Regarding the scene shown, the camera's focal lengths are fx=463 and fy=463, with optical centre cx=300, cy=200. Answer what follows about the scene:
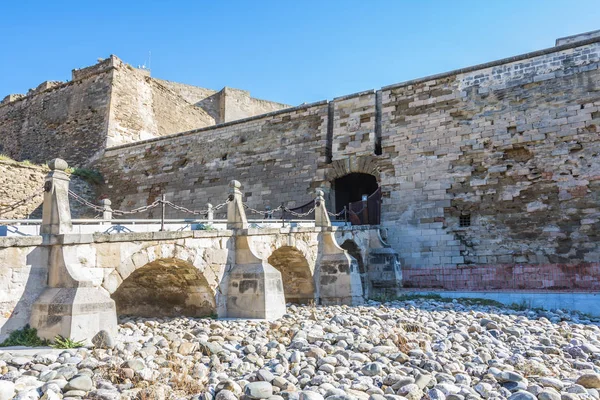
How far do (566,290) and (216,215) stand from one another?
11292 mm

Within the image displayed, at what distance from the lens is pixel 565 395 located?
179 inches

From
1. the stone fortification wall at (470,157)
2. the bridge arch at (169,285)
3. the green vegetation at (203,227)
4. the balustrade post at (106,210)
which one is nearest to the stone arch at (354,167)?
the stone fortification wall at (470,157)

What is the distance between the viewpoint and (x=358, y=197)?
17891mm

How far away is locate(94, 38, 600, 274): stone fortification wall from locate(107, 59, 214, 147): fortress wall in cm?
685

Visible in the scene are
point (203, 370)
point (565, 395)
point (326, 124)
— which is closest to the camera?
point (565, 395)

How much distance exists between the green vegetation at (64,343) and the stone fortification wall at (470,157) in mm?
10104

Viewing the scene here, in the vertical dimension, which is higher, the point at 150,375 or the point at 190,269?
the point at 190,269

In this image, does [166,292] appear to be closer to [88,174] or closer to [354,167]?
[354,167]

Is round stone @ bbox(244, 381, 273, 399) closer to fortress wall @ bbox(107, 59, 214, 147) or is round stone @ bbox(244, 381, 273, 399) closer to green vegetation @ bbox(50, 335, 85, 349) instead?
green vegetation @ bbox(50, 335, 85, 349)

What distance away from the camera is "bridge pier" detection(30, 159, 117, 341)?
16.9 feet

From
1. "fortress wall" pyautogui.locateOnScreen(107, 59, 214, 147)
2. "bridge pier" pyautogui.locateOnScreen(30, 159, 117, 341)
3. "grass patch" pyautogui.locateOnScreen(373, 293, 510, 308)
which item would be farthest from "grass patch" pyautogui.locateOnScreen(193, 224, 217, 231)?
"fortress wall" pyautogui.locateOnScreen(107, 59, 214, 147)

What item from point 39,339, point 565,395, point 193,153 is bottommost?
point 565,395

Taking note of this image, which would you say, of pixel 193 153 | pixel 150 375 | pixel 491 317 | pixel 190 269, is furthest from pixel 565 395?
pixel 193 153

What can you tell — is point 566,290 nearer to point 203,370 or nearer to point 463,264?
point 463,264
